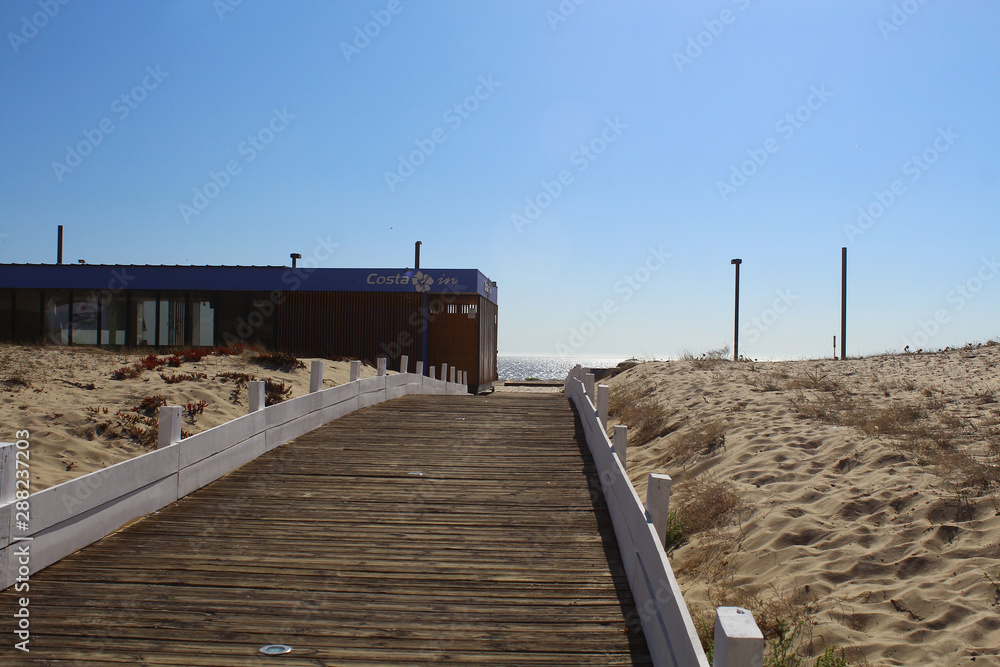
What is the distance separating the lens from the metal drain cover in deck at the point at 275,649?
402cm

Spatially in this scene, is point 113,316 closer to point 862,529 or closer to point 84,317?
point 84,317

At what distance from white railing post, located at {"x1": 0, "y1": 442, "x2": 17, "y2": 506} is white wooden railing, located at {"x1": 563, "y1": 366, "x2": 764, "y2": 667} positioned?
4624 millimetres

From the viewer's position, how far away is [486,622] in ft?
14.8

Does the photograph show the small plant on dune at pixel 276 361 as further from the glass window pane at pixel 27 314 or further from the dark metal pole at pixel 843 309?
the dark metal pole at pixel 843 309

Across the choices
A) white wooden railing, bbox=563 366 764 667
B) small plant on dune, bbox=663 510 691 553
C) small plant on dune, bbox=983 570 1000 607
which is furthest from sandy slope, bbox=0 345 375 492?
small plant on dune, bbox=983 570 1000 607

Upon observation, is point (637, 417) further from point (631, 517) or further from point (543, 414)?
point (631, 517)

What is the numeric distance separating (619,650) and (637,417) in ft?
31.4

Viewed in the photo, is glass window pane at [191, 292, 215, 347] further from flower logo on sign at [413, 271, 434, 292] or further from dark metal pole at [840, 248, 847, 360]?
dark metal pole at [840, 248, 847, 360]

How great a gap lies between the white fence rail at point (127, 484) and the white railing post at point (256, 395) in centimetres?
1

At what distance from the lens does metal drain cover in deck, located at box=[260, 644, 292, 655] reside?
4016 mm

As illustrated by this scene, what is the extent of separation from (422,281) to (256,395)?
→ 1932 cm

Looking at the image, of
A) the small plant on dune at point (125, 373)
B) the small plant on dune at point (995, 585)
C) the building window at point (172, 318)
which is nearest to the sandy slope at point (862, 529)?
the small plant on dune at point (995, 585)

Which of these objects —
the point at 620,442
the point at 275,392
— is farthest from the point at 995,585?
the point at 275,392

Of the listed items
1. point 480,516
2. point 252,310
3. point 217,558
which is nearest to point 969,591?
point 480,516
